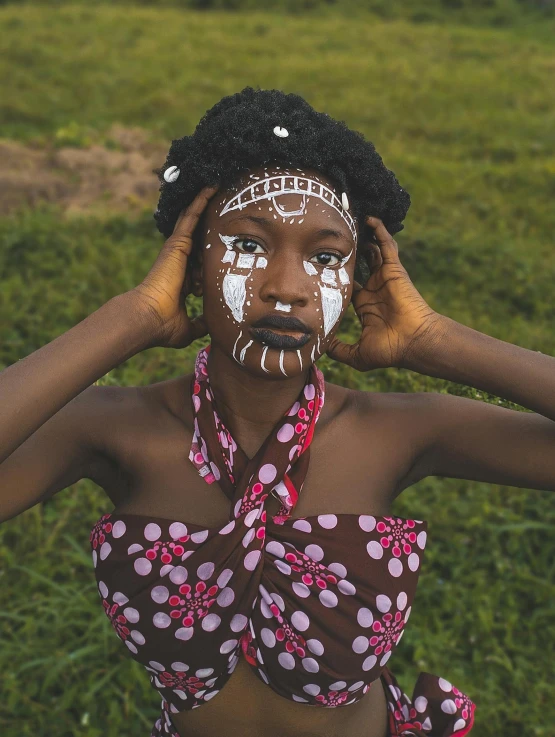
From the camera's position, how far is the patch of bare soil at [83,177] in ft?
19.4

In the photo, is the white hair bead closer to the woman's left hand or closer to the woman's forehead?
the woman's forehead

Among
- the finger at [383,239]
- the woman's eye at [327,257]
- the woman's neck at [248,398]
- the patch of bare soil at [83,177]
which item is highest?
Answer: the finger at [383,239]

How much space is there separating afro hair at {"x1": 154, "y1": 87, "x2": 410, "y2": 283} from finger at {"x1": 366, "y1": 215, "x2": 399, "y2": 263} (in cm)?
2

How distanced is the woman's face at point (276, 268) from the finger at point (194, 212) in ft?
0.07

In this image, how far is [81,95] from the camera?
7938 mm

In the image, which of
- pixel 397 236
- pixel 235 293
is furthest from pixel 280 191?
pixel 397 236

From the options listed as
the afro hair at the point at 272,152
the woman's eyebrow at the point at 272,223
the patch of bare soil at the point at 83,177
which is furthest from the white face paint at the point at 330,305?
the patch of bare soil at the point at 83,177

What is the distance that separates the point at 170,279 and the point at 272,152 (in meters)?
0.34

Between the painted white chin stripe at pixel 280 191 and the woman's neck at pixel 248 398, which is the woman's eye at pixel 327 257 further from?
the woman's neck at pixel 248 398

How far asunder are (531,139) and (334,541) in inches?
256

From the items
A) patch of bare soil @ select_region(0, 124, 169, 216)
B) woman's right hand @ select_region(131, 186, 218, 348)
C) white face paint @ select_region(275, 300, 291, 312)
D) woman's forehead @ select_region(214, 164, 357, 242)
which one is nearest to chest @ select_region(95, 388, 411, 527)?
woman's right hand @ select_region(131, 186, 218, 348)

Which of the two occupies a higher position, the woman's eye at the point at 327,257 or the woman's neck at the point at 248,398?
the woman's eye at the point at 327,257

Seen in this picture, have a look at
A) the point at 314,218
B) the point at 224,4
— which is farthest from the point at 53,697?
the point at 224,4

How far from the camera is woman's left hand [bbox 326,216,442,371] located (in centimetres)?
196
